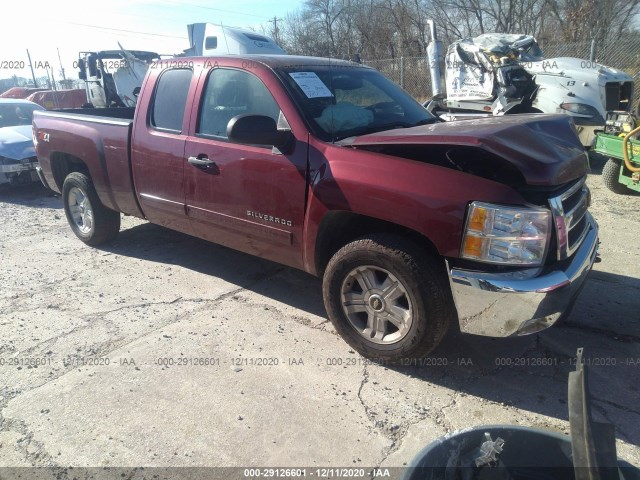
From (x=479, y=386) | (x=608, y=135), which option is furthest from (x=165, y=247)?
(x=608, y=135)

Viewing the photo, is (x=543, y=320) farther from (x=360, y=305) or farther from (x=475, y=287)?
(x=360, y=305)

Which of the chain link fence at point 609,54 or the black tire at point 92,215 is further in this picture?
the chain link fence at point 609,54

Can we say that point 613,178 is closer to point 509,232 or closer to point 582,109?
point 582,109

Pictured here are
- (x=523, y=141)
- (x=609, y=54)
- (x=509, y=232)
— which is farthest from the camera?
(x=609, y=54)

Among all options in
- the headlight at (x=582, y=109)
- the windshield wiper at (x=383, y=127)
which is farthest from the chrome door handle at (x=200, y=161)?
the headlight at (x=582, y=109)

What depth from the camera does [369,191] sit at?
118 inches

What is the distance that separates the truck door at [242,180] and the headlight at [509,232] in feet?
3.98

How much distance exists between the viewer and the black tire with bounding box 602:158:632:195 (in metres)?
7.18

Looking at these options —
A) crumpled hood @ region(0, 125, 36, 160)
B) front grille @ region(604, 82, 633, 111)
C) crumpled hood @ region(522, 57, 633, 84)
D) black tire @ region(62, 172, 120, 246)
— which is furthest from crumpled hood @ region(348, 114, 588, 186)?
crumpled hood @ region(0, 125, 36, 160)

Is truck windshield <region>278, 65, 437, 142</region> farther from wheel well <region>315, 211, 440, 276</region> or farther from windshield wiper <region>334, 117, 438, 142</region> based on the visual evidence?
wheel well <region>315, 211, 440, 276</region>

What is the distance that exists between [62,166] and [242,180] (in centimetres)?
319

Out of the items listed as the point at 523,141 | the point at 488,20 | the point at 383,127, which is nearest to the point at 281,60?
the point at 383,127

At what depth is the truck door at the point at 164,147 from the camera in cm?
420

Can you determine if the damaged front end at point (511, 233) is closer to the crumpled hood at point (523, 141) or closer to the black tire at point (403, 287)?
the crumpled hood at point (523, 141)
